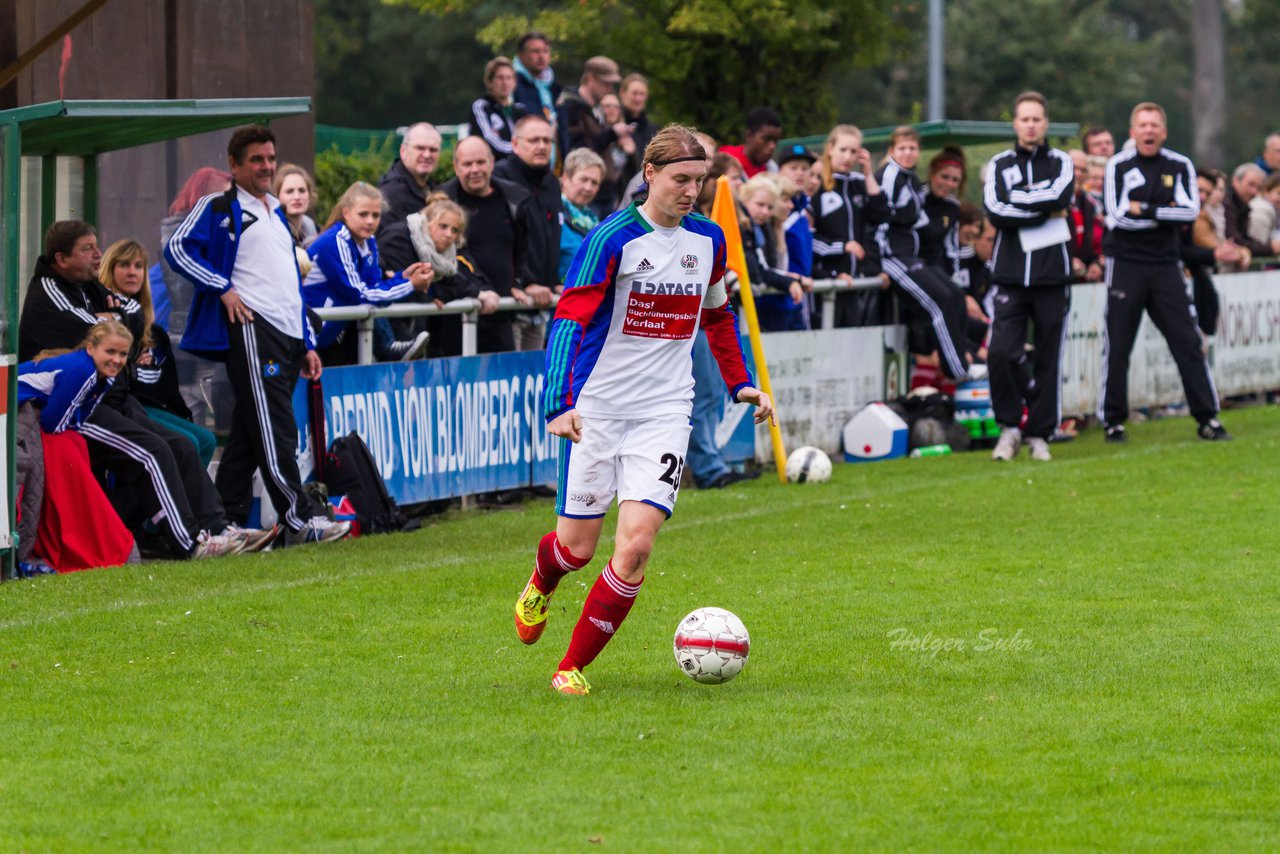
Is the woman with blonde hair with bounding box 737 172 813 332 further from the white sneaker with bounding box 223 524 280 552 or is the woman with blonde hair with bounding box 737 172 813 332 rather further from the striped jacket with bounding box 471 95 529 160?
the white sneaker with bounding box 223 524 280 552

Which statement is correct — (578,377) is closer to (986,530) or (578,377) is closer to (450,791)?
(450,791)

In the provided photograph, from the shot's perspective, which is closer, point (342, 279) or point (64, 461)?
point (64, 461)

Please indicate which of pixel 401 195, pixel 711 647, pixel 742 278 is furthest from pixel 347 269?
pixel 711 647

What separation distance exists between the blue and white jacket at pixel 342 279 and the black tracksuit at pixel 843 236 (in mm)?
4661

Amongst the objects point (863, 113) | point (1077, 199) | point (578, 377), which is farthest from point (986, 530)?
point (863, 113)

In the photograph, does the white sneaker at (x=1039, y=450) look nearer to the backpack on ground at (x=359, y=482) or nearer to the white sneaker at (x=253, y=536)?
the backpack on ground at (x=359, y=482)

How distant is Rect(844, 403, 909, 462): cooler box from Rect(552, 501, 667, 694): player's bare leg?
843cm

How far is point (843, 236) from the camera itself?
15.4 meters

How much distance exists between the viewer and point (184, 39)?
49.7ft

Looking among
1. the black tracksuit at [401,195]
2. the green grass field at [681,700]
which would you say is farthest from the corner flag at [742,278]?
the green grass field at [681,700]

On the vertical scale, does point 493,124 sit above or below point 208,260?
above

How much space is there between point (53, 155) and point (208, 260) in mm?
1637

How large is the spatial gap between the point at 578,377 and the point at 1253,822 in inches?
110

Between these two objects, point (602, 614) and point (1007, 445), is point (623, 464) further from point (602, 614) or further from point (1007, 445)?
point (1007, 445)
